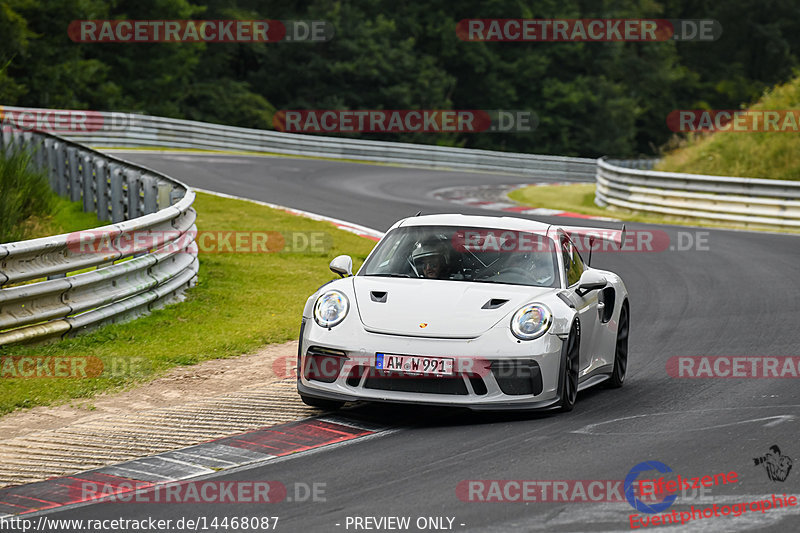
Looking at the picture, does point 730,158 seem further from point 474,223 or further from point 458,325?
point 458,325

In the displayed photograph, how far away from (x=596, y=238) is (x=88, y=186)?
8676mm

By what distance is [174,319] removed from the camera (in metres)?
11.3

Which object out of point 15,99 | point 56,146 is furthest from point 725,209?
point 15,99

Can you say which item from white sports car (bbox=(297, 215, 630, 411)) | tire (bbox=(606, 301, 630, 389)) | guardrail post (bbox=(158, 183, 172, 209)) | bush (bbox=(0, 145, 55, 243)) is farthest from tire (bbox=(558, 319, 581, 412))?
guardrail post (bbox=(158, 183, 172, 209))

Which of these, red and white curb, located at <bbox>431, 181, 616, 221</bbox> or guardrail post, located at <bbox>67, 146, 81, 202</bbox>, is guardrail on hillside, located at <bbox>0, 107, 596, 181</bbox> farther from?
guardrail post, located at <bbox>67, 146, 81, 202</bbox>

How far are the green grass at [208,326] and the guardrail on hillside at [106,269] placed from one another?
16 cm

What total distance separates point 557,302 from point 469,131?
55405mm

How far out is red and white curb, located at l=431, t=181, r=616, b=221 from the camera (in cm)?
2481

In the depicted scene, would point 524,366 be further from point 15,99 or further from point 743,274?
point 15,99

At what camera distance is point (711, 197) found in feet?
79.1

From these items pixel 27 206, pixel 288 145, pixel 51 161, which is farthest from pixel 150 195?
pixel 288 145

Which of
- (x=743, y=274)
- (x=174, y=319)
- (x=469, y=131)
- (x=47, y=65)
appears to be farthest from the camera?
(x=469, y=131)

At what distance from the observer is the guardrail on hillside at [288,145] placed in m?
36.3

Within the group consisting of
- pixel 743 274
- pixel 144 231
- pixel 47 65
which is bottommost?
pixel 743 274
